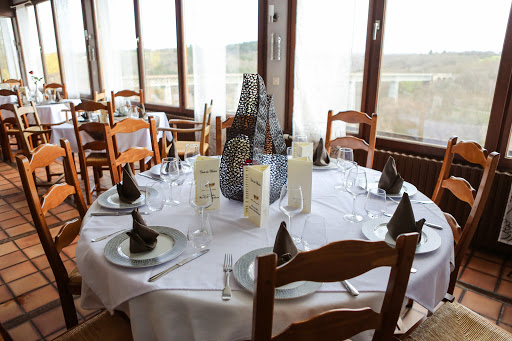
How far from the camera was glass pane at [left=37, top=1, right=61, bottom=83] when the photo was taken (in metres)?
6.62

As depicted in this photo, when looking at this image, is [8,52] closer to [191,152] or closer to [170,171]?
[191,152]

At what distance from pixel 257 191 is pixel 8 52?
9.07m

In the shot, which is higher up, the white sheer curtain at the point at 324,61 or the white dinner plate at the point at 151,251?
the white sheer curtain at the point at 324,61

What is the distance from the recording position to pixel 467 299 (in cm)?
195

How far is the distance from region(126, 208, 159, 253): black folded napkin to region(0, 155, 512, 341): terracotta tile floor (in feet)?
2.98

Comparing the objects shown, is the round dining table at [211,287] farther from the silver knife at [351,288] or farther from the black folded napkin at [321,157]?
the black folded napkin at [321,157]

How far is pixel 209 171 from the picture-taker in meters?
1.28

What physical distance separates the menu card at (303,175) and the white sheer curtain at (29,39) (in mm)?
7871

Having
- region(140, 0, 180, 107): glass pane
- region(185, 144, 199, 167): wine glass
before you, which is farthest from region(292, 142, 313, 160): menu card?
region(140, 0, 180, 107): glass pane

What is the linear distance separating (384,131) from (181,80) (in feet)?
8.61

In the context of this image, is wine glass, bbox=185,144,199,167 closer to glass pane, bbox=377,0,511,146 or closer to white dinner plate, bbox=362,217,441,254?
white dinner plate, bbox=362,217,441,254

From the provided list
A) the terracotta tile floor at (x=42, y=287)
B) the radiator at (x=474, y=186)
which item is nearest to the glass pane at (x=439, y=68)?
the radiator at (x=474, y=186)

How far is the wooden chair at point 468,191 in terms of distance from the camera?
→ 133 cm

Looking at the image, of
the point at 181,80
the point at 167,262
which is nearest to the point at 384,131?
the point at 167,262
